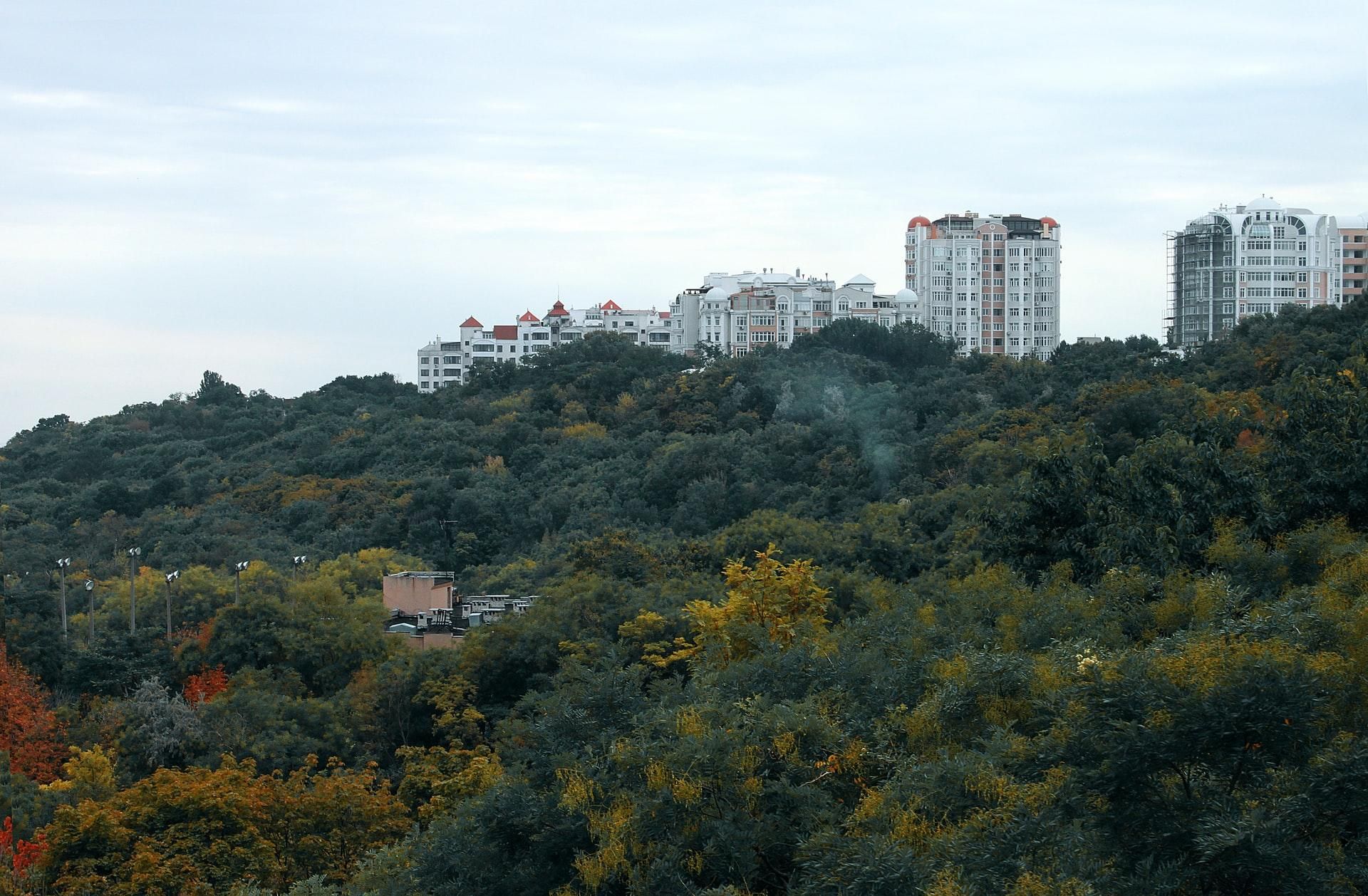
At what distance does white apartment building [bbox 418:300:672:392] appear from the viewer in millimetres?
65062

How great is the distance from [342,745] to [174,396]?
163ft

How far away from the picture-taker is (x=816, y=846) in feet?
30.1

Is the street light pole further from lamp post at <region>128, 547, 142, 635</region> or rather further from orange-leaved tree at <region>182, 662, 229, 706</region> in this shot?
lamp post at <region>128, 547, 142, 635</region>

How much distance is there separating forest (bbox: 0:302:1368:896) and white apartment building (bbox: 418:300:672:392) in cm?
2472

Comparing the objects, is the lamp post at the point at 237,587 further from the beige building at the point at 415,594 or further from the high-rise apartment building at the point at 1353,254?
the high-rise apartment building at the point at 1353,254

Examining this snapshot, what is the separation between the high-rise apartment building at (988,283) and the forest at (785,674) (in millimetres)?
19734

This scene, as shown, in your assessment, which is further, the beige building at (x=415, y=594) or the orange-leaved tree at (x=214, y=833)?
the beige building at (x=415, y=594)

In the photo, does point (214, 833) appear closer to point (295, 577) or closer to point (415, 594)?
point (415, 594)

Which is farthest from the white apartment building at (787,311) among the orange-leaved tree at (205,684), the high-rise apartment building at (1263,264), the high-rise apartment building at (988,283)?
the orange-leaved tree at (205,684)

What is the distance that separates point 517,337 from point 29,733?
4810 cm

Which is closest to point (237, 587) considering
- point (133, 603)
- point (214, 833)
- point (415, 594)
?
point (133, 603)

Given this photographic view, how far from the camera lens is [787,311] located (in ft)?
193

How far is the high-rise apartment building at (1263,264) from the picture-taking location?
166 ft

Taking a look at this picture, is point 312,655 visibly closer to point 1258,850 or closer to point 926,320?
point 1258,850
